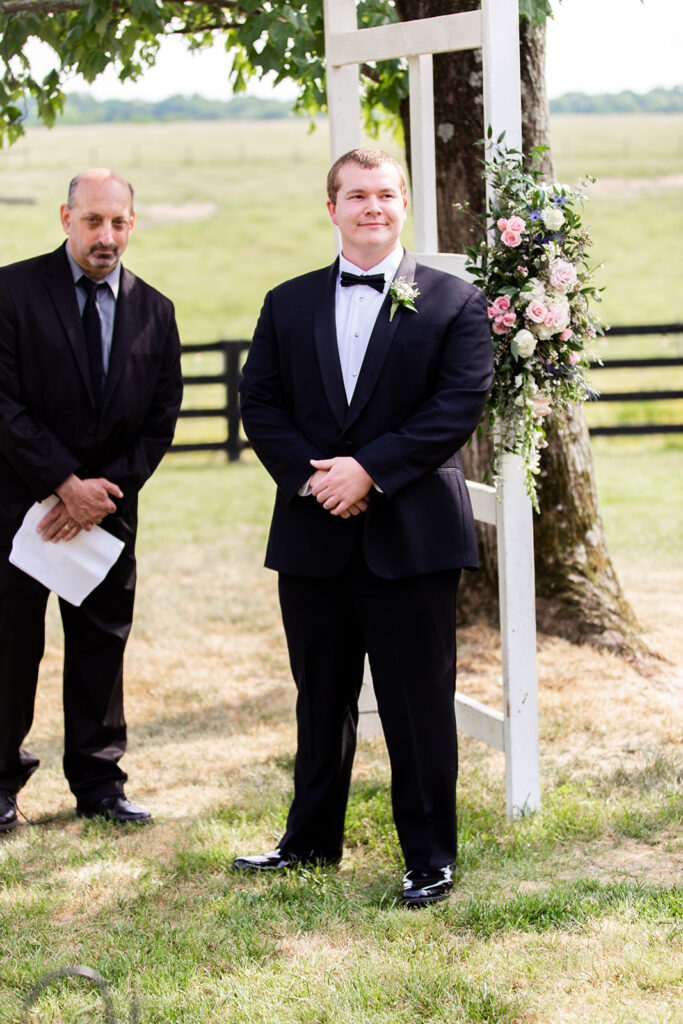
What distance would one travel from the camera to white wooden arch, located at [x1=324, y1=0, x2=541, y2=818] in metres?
3.96

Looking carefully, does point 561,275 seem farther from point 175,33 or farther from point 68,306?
point 175,33

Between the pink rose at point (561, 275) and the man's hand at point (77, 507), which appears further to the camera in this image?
the man's hand at point (77, 507)

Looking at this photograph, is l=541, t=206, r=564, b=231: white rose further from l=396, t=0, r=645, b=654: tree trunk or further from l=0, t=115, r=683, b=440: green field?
l=0, t=115, r=683, b=440: green field

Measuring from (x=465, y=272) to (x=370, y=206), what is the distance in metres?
0.86

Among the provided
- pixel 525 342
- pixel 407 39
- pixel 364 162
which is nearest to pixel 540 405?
pixel 525 342

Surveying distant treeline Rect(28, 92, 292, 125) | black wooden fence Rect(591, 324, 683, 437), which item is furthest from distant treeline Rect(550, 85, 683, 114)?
black wooden fence Rect(591, 324, 683, 437)

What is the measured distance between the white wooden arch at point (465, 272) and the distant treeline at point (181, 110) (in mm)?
64311

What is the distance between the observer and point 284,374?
3.69 metres

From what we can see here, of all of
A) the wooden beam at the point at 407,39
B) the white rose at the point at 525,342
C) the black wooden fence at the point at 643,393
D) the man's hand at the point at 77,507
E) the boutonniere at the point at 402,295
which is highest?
the wooden beam at the point at 407,39

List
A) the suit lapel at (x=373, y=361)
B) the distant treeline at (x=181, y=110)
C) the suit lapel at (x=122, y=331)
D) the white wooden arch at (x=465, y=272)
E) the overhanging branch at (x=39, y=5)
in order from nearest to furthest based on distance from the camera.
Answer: the suit lapel at (x=373, y=361) → the white wooden arch at (x=465, y=272) → the suit lapel at (x=122, y=331) → the overhanging branch at (x=39, y=5) → the distant treeline at (x=181, y=110)

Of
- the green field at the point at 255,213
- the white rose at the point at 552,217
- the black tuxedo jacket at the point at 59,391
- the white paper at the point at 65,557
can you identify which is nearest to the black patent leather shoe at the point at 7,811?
the white paper at the point at 65,557

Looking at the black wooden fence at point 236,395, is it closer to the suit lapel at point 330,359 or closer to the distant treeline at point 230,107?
the suit lapel at point 330,359

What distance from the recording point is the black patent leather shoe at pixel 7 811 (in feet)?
14.4

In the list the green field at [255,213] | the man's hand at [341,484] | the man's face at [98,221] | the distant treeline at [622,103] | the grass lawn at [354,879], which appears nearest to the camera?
the grass lawn at [354,879]
